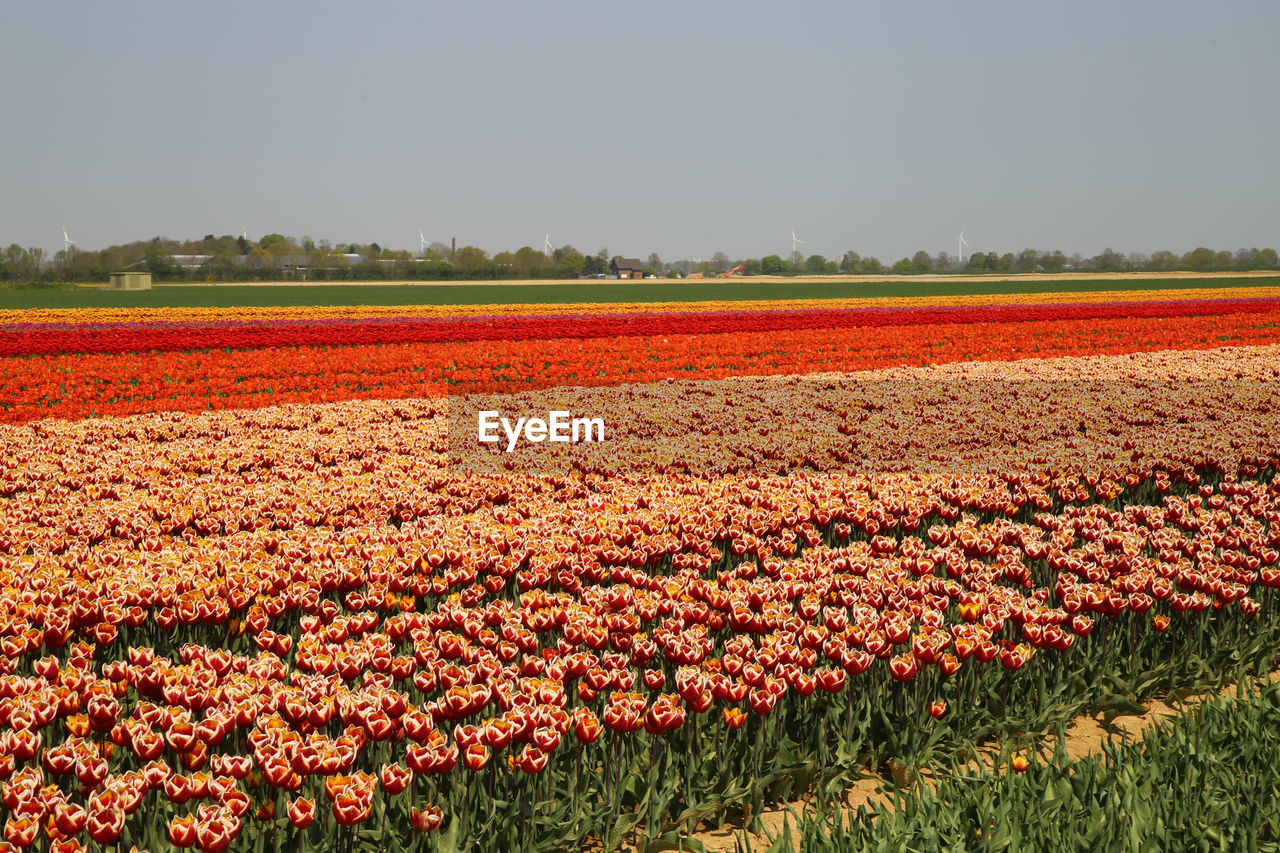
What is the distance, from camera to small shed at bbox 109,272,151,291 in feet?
298

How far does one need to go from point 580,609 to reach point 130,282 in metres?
99.0

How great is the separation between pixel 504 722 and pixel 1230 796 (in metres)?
2.86

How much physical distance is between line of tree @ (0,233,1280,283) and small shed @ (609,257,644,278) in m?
1.60

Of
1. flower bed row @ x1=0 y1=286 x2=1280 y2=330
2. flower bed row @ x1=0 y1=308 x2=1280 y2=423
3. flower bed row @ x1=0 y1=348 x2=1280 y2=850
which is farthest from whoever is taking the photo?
flower bed row @ x1=0 y1=286 x2=1280 y2=330

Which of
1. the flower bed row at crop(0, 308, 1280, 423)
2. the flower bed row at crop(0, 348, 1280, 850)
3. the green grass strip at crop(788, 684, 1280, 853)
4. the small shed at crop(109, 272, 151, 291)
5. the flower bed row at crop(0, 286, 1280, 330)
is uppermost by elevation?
the small shed at crop(109, 272, 151, 291)

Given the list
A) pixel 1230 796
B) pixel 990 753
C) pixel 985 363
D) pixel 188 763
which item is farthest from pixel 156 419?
pixel 985 363

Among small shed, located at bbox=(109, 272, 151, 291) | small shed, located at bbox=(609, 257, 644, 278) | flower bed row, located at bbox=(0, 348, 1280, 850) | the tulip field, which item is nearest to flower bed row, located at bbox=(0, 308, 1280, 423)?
the tulip field

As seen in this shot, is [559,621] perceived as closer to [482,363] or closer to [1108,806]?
[1108,806]

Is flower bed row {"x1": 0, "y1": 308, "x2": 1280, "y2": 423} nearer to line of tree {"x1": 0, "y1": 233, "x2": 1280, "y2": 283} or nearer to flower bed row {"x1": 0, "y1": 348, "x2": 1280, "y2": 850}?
→ flower bed row {"x1": 0, "y1": 348, "x2": 1280, "y2": 850}

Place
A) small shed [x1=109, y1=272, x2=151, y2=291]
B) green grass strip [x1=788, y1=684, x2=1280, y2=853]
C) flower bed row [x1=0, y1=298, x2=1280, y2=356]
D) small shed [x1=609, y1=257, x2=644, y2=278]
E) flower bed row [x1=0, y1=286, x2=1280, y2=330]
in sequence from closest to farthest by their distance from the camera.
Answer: green grass strip [x1=788, y1=684, x2=1280, y2=853]
flower bed row [x1=0, y1=298, x2=1280, y2=356]
flower bed row [x1=0, y1=286, x2=1280, y2=330]
small shed [x1=109, y1=272, x2=151, y2=291]
small shed [x1=609, y1=257, x2=644, y2=278]

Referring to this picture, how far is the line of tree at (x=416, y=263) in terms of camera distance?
114 m

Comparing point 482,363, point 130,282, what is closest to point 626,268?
point 130,282

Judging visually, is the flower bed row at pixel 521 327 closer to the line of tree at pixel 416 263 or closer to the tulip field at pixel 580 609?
the tulip field at pixel 580 609

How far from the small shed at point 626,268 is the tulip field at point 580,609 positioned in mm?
146451
